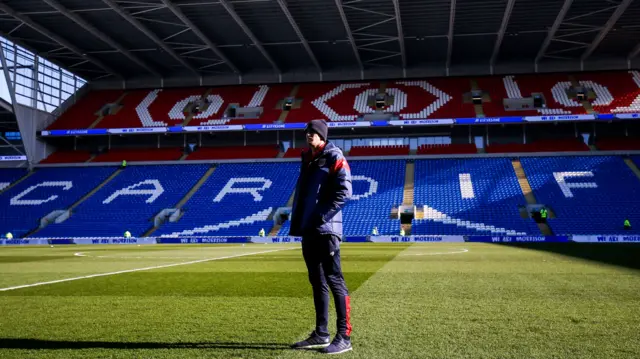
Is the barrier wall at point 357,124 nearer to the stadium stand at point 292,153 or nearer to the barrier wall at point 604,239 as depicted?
the stadium stand at point 292,153

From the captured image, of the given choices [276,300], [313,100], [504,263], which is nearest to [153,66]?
[313,100]

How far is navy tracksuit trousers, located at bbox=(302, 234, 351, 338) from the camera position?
16.2ft

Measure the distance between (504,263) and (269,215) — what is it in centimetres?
2365

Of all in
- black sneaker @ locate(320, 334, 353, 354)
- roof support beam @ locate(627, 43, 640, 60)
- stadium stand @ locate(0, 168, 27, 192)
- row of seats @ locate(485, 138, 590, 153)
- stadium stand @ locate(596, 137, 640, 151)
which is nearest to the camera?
black sneaker @ locate(320, 334, 353, 354)

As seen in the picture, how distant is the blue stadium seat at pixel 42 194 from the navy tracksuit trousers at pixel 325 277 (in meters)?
38.0

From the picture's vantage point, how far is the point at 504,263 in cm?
1442

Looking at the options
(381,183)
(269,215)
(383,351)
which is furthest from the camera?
(381,183)

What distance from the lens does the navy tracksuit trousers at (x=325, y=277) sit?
4950mm

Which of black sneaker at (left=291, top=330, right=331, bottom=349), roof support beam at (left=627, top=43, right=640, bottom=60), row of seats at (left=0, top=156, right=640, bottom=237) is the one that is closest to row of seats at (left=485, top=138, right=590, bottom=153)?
row of seats at (left=0, top=156, right=640, bottom=237)

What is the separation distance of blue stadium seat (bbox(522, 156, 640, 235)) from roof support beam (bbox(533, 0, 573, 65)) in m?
8.36

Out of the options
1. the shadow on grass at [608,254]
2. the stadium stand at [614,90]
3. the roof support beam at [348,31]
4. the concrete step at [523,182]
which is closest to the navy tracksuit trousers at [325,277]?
the shadow on grass at [608,254]

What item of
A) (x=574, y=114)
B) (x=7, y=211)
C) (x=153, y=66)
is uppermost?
(x=153, y=66)

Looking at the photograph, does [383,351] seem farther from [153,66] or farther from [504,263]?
[153,66]

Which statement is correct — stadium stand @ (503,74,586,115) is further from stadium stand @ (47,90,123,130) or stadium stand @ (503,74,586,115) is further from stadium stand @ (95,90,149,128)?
stadium stand @ (47,90,123,130)
